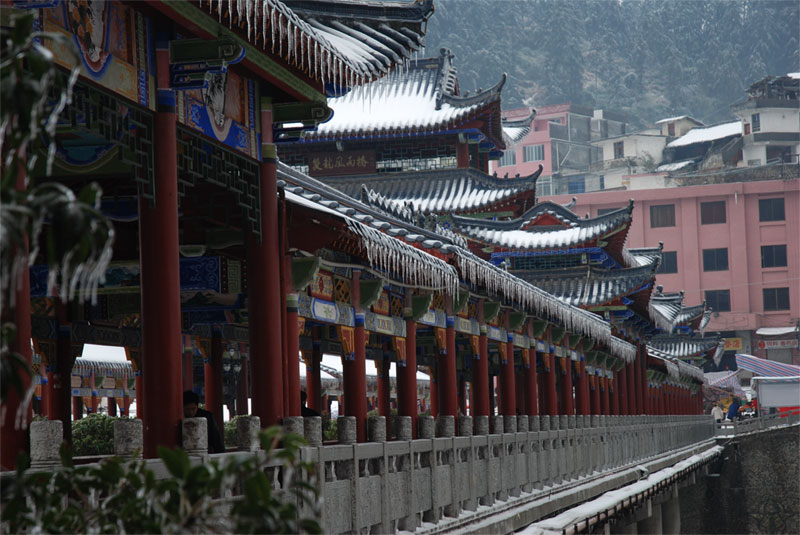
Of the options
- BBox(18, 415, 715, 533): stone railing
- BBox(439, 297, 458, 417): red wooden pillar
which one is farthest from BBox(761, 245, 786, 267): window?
BBox(439, 297, 458, 417): red wooden pillar

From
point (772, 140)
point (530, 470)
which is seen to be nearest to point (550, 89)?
point (772, 140)

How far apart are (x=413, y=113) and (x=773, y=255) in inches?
1779

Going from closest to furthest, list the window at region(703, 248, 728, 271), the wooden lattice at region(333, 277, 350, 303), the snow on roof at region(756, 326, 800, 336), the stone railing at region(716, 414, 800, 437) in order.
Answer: the wooden lattice at region(333, 277, 350, 303)
the stone railing at region(716, 414, 800, 437)
the snow on roof at region(756, 326, 800, 336)
the window at region(703, 248, 728, 271)

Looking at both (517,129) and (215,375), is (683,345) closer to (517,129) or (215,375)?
(517,129)

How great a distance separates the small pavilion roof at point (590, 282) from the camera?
36.4 metres

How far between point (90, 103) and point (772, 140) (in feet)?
293

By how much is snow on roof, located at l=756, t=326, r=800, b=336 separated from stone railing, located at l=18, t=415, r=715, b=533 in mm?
56447

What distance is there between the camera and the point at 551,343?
26.8 metres

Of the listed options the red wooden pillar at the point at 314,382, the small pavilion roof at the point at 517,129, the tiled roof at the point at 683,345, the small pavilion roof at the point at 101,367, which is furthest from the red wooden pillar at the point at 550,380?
the tiled roof at the point at 683,345

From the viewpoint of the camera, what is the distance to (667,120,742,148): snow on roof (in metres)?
96.5

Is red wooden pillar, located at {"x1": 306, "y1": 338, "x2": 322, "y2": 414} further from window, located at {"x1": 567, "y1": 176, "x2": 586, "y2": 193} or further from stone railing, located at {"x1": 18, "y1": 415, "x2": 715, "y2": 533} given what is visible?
window, located at {"x1": 567, "y1": 176, "x2": 586, "y2": 193}

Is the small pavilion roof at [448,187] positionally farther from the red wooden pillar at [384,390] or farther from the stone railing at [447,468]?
the red wooden pillar at [384,390]

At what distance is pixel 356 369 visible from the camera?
1458 centimetres

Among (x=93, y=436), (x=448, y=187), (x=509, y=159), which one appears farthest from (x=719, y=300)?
(x=93, y=436)
